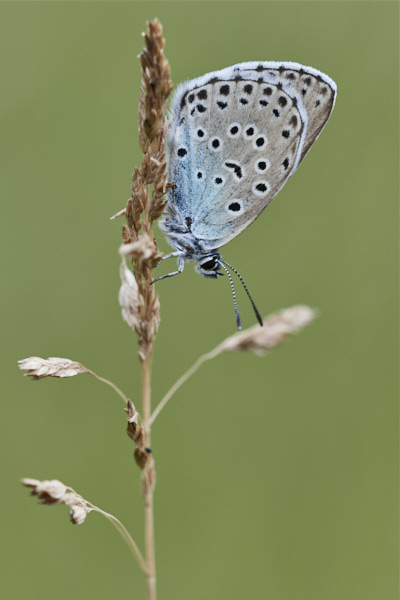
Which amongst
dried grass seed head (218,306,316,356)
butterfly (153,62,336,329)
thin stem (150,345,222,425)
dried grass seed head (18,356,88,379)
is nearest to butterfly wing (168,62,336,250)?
butterfly (153,62,336,329)

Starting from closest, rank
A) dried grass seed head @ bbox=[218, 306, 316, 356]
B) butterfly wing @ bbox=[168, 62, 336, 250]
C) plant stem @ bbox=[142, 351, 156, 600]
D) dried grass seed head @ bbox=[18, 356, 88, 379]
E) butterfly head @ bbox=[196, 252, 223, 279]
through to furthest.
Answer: plant stem @ bbox=[142, 351, 156, 600] → dried grass seed head @ bbox=[18, 356, 88, 379] → dried grass seed head @ bbox=[218, 306, 316, 356] → butterfly wing @ bbox=[168, 62, 336, 250] → butterfly head @ bbox=[196, 252, 223, 279]

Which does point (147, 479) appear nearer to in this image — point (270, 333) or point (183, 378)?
point (183, 378)

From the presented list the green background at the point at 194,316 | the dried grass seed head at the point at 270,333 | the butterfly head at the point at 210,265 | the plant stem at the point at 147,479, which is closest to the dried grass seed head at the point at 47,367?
the plant stem at the point at 147,479

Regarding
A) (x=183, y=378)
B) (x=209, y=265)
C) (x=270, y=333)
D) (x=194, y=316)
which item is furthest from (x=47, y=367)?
(x=194, y=316)

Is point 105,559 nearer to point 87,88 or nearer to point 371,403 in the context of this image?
point 371,403

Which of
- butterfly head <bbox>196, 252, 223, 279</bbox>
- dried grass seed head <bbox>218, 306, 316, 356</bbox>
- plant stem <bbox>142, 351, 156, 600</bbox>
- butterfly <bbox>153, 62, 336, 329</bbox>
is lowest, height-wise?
plant stem <bbox>142, 351, 156, 600</bbox>

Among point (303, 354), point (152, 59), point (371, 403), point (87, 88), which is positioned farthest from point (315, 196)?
point (152, 59)

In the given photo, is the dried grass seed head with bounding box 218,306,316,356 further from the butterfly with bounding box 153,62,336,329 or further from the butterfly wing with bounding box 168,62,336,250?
the butterfly wing with bounding box 168,62,336,250
